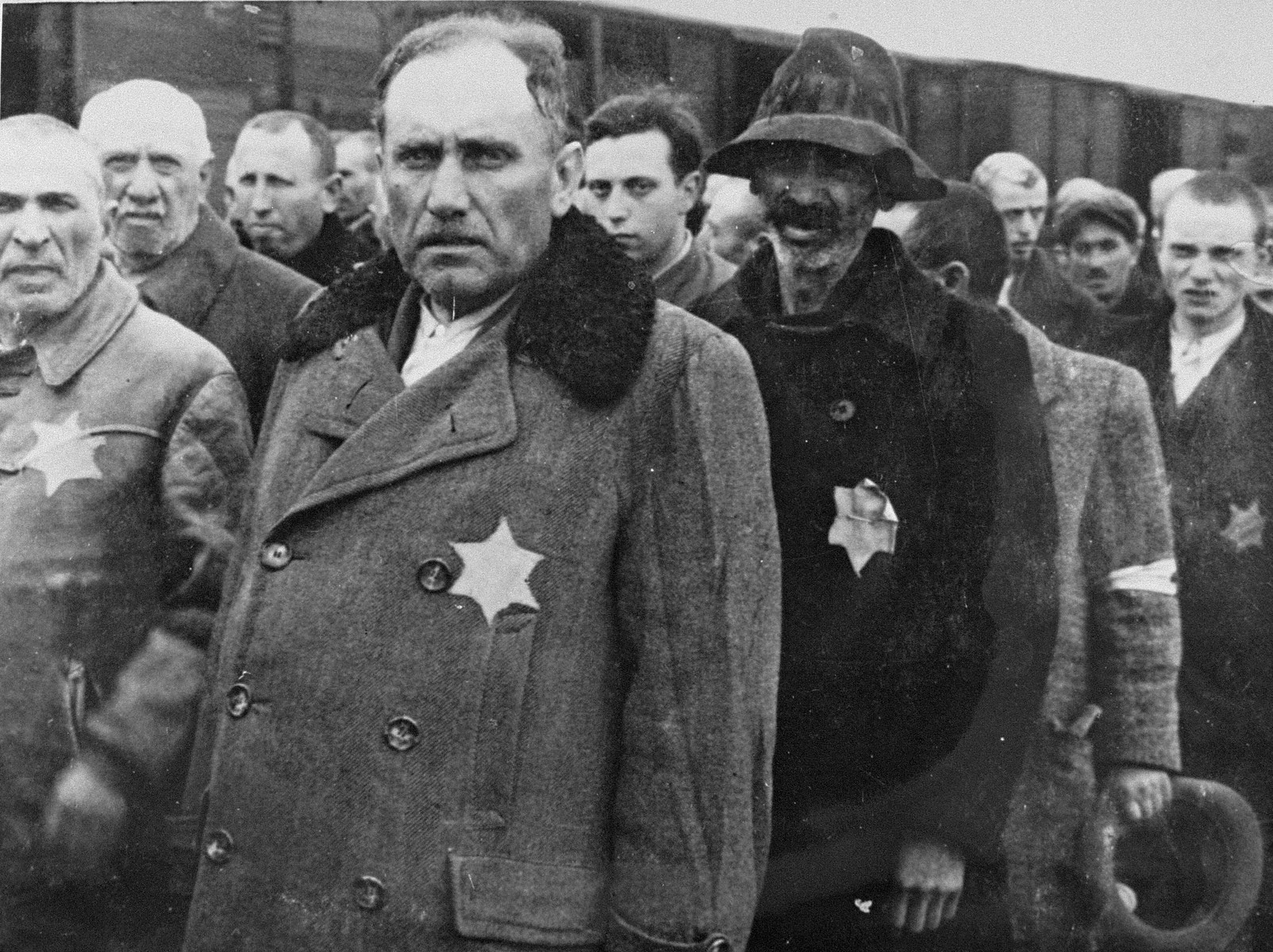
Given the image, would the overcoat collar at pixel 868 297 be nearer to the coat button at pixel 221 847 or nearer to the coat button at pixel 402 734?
the coat button at pixel 402 734

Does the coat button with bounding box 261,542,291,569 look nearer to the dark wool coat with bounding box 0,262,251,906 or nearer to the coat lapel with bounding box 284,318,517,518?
the coat lapel with bounding box 284,318,517,518

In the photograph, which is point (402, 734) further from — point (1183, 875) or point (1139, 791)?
point (1183, 875)

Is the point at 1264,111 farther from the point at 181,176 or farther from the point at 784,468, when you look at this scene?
the point at 181,176

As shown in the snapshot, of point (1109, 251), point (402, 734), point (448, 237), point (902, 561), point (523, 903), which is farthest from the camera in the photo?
point (1109, 251)

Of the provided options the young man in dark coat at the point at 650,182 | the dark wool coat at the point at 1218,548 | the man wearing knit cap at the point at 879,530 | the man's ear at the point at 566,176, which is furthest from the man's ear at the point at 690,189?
the dark wool coat at the point at 1218,548

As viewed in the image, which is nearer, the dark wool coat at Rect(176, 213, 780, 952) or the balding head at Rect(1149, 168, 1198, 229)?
the dark wool coat at Rect(176, 213, 780, 952)

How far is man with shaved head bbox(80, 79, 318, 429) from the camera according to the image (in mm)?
3729

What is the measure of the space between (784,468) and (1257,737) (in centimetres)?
137

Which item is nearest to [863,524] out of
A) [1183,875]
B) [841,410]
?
[841,410]

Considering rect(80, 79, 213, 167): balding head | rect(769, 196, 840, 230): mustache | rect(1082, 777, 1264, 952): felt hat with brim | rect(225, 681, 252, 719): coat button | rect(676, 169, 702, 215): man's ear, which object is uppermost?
rect(80, 79, 213, 167): balding head

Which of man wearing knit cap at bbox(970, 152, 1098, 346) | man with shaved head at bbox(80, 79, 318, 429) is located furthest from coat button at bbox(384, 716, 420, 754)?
man wearing knit cap at bbox(970, 152, 1098, 346)

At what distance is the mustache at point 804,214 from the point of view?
3.63m

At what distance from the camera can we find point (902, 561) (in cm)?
357

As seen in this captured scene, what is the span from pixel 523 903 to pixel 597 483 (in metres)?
0.83
